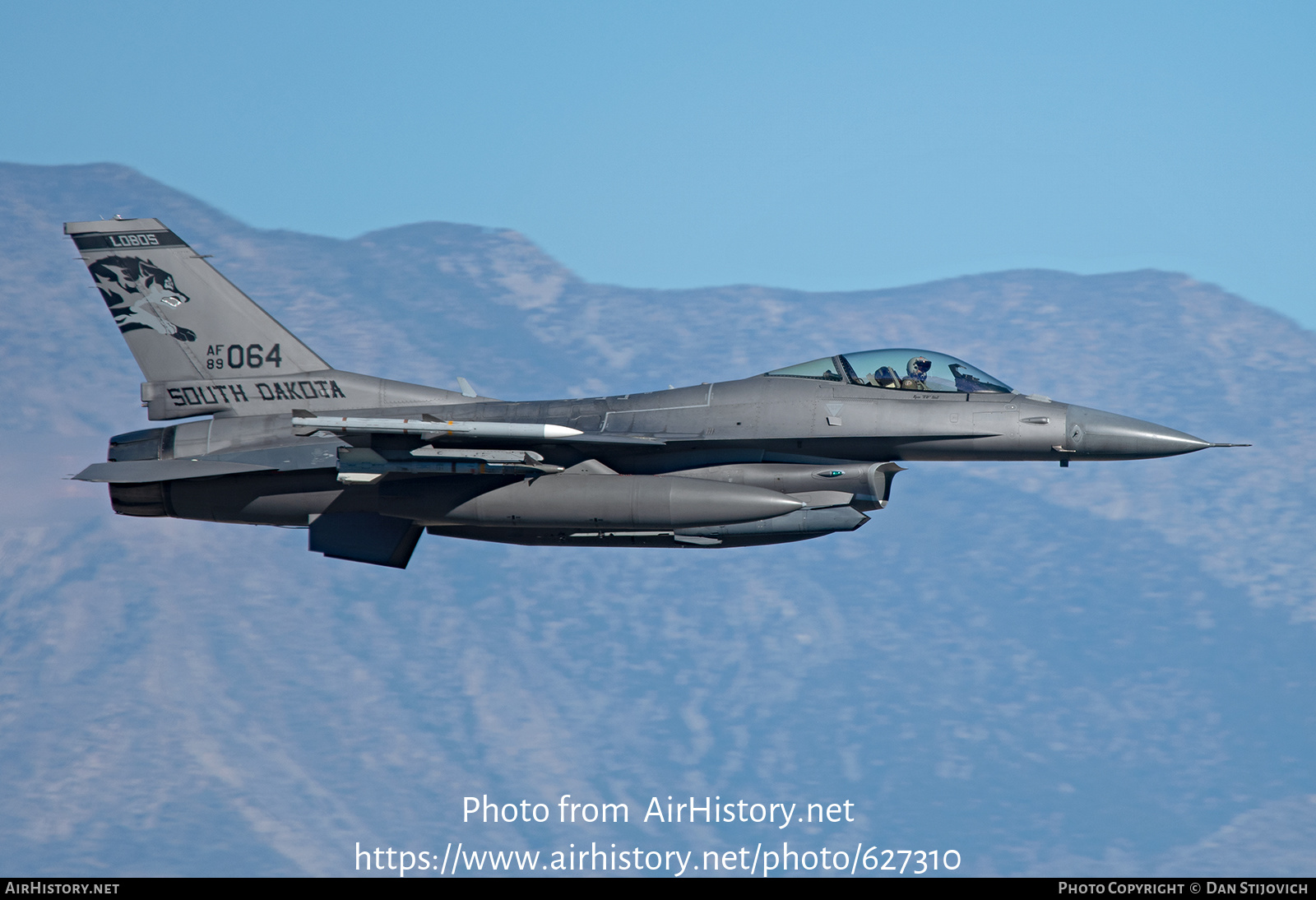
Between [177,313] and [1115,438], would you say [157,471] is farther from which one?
[1115,438]

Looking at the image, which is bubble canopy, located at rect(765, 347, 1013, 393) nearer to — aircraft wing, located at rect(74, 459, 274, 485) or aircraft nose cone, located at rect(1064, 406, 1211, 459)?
aircraft nose cone, located at rect(1064, 406, 1211, 459)

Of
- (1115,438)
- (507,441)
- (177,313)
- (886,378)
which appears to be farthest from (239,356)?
(1115,438)

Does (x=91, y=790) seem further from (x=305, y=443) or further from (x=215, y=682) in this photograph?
(x=305, y=443)

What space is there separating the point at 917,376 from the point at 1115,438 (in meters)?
2.52

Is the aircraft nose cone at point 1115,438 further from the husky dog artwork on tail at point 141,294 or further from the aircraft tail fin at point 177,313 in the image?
the husky dog artwork on tail at point 141,294

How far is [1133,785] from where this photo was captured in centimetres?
6875

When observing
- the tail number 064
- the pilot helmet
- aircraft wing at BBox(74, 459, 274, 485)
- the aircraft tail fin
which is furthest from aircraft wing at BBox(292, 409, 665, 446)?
the pilot helmet

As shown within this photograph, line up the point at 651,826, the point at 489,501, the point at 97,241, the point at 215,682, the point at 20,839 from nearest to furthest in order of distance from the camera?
the point at 489,501 < the point at 97,241 < the point at 20,839 < the point at 651,826 < the point at 215,682

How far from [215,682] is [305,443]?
2402 inches

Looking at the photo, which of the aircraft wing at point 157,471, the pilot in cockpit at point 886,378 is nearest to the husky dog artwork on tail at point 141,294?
the aircraft wing at point 157,471

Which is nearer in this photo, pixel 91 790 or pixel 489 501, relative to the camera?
pixel 489 501
